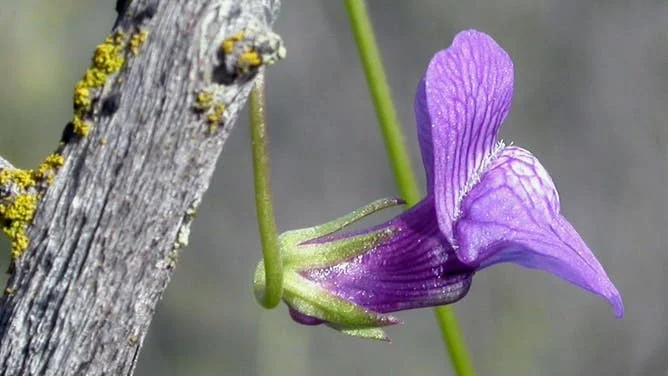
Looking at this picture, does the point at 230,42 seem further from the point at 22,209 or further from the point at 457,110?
the point at 457,110

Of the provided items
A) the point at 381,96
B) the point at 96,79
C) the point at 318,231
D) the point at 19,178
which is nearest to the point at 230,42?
the point at 96,79

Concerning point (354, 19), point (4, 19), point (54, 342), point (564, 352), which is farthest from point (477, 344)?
point (54, 342)

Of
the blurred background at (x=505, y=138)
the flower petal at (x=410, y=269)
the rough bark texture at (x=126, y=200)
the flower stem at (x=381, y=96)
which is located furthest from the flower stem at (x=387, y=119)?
the blurred background at (x=505, y=138)

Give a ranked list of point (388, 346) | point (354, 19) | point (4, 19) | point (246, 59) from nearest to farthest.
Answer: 1. point (246, 59)
2. point (354, 19)
3. point (388, 346)
4. point (4, 19)

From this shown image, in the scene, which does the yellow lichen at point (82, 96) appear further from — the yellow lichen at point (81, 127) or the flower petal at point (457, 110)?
the flower petal at point (457, 110)

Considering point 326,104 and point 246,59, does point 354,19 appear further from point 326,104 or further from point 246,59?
point 326,104

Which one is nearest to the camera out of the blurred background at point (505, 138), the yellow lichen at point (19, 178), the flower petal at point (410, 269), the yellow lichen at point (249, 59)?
the yellow lichen at point (249, 59)
